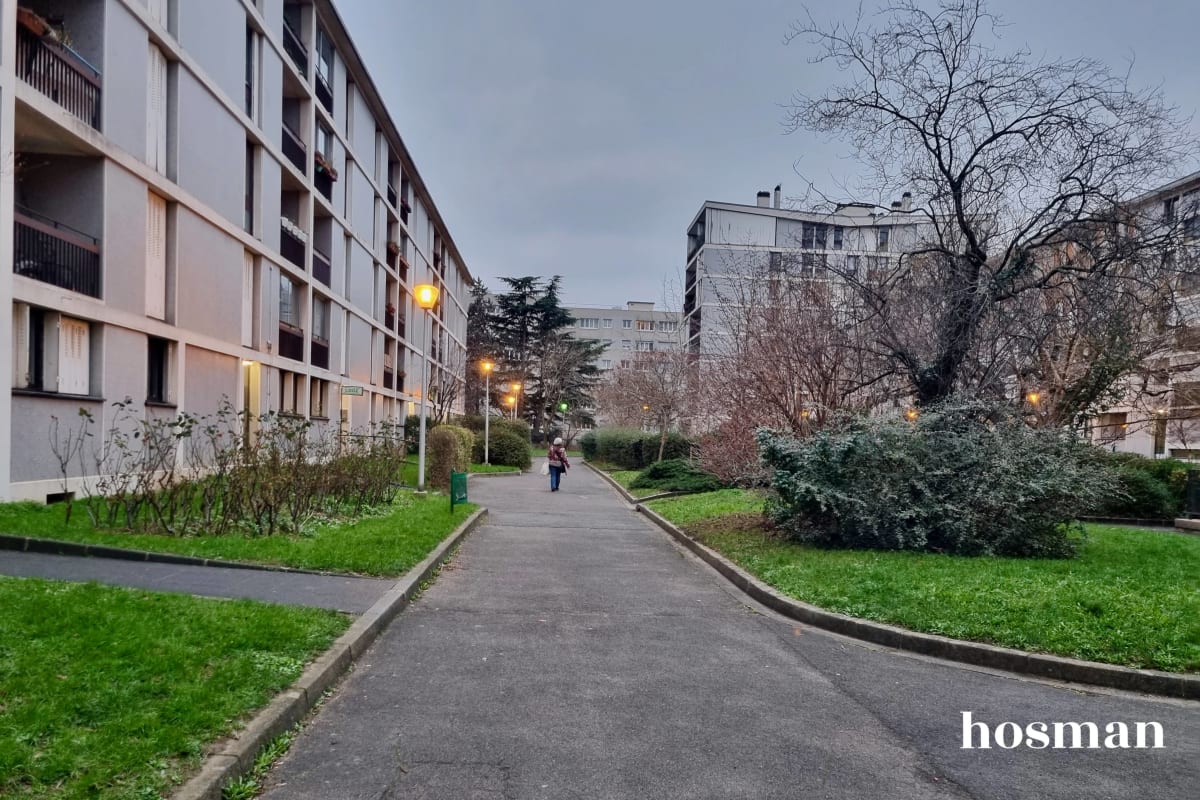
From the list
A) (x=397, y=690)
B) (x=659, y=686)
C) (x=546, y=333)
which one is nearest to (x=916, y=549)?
(x=659, y=686)

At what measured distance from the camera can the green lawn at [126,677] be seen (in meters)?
3.24

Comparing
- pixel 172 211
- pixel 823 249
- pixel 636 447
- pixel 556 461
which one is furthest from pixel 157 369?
pixel 636 447

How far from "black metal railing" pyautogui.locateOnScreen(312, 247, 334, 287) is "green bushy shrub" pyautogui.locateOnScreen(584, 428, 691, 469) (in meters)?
14.2

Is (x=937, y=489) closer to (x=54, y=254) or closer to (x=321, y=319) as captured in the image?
(x=54, y=254)

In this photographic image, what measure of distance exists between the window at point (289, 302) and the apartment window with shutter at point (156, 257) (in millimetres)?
7347

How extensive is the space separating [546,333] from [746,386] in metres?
51.4

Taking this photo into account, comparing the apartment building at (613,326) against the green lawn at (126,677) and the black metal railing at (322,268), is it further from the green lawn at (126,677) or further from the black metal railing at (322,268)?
the green lawn at (126,677)

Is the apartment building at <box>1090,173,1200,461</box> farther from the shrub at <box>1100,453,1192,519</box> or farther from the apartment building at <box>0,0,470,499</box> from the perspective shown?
the apartment building at <box>0,0,470,499</box>

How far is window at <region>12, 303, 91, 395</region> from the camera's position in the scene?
11.9 meters

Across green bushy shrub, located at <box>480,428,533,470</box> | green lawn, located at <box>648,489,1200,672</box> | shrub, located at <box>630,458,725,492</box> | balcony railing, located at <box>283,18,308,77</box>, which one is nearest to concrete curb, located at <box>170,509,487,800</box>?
green lawn, located at <box>648,489,1200,672</box>

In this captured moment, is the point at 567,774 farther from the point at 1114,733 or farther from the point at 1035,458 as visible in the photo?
the point at 1035,458

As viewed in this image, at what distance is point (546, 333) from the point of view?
66312mm

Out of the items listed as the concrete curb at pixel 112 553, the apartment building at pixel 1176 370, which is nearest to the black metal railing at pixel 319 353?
the concrete curb at pixel 112 553

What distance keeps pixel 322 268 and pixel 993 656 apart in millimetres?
25920
